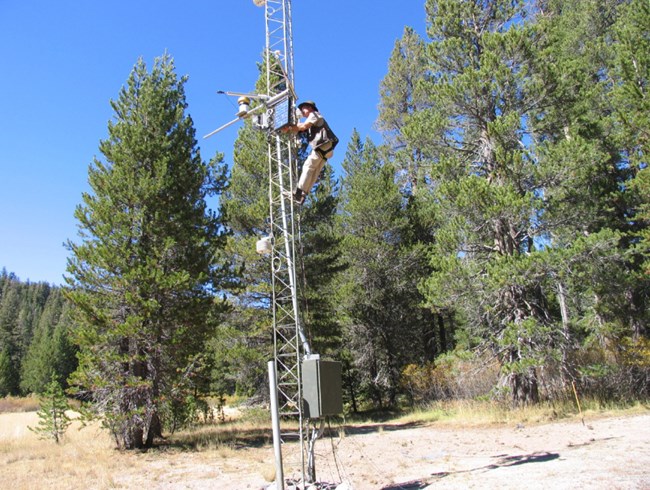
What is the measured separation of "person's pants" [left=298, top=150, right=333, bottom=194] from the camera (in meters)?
6.95

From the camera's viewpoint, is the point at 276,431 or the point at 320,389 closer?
the point at 276,431

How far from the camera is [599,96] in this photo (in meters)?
17.1

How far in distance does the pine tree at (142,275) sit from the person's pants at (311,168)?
550cm

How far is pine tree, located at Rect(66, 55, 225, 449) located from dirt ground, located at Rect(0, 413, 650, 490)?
A: 1.59 m

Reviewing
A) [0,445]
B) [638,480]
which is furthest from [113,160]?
[638,480]

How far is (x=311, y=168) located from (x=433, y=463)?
5875mm

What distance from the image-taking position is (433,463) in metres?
8.45

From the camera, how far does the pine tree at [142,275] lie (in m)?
11.5

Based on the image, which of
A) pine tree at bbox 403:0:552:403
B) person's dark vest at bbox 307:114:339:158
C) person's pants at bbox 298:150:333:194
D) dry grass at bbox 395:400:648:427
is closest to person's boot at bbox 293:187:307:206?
person's pants at bbox 298:150:333:194

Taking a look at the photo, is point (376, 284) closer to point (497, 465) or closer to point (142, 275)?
point (142, 275)

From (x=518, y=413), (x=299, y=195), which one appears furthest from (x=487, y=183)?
(x=299, y=195)

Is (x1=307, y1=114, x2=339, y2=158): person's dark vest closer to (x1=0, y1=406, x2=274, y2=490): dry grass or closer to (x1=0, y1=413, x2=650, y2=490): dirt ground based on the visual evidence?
(x1=0, y1=413, x2=650, y2=490): dirt ground

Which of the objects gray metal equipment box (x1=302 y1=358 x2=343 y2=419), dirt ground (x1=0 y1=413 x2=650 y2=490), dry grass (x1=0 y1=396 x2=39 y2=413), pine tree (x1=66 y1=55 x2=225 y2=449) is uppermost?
pine tree (x1=66 y1=55 x2=225 y2=449)

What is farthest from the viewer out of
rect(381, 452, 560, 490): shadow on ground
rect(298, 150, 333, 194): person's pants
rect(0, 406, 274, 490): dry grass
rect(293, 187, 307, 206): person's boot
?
rect(0, 406, 274, 490): dry grass
